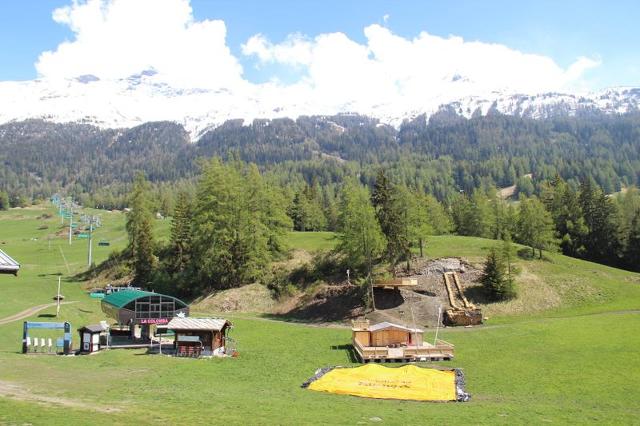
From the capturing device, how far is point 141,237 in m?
84.9

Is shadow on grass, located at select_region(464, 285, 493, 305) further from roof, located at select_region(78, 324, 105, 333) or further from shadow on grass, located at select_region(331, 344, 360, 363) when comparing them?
roof, located at select_region(78, 324, 105, 333)

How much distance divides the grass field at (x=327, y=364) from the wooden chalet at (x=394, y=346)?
1506 millimetres

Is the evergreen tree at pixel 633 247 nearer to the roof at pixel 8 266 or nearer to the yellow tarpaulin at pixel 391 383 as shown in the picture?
the yellow tarpaulin at pixel 391 383

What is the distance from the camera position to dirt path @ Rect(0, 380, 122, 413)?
847 inches

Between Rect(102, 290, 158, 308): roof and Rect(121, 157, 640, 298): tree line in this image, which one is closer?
Rect(102, 290, 158, 308): roof

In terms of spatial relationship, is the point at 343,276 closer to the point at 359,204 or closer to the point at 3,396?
the point at 359,204

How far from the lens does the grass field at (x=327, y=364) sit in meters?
22.6

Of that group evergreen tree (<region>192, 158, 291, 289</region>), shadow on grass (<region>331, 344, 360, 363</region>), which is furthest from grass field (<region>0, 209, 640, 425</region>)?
evergreen tree (<region>192, 158, 291, 289</region>)

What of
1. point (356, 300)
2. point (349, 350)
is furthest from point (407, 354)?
point (356, 300)

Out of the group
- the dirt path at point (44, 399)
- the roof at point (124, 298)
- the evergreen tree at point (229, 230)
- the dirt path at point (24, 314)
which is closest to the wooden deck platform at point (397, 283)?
the evergreen tree at point (229, 230)

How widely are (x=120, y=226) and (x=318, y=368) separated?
445 feet

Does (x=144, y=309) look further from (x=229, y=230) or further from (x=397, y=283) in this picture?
(x=397, y=283)

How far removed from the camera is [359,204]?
63.0m

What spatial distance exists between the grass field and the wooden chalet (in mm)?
1506
